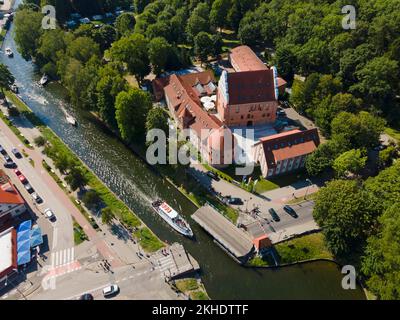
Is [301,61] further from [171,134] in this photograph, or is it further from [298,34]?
[171,134]

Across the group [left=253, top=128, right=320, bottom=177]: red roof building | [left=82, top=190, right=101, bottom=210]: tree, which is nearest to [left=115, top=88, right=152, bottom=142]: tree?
[left=82, top=190, right=101, bottom=210]: tree

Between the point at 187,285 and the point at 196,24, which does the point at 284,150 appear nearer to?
the point at 187,285

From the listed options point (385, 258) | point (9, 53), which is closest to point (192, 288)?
point (385, 258)

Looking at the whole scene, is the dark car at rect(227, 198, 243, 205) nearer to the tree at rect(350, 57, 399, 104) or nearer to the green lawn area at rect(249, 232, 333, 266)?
the green lawn area at rect(249, 232, 333, 266)

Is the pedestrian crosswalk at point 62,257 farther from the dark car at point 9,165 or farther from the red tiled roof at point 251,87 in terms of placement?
the red tiled roof at point 251,87

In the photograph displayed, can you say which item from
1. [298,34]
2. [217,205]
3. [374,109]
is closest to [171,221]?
[217,205]
